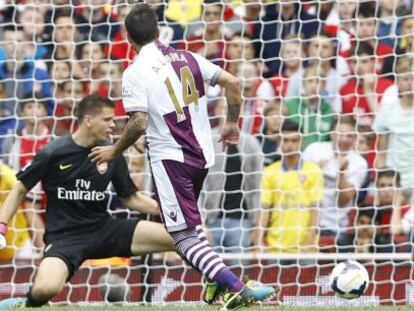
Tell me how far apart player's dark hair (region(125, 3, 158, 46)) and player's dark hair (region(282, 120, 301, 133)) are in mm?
3730

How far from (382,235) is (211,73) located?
383 cm

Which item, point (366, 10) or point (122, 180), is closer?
point (122, 180)

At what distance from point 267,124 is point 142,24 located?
4.00m

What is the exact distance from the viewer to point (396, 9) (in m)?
11.0

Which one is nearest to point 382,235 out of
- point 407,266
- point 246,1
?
point 407,266

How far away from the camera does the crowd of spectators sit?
10.6 m

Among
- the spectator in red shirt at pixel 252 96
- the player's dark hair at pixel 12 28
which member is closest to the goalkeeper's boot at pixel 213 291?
the spectator in red shirt at pixel 252 96

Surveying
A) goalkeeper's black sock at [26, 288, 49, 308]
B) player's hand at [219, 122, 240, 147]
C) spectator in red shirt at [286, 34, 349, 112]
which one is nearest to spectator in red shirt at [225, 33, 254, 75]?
spectator in red shirt at [286, 34, 349, 112]

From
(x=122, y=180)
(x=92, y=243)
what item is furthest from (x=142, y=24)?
(x=92, y=243)

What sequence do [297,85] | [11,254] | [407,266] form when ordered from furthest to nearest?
[297,85], [11,254], [407,266]

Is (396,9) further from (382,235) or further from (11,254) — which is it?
(11,254)

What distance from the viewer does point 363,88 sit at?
436 inches

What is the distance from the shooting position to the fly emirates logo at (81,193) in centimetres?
866

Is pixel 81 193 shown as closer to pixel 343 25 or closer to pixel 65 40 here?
pixel 65 40
